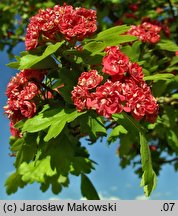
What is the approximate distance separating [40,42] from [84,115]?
0.73 metres

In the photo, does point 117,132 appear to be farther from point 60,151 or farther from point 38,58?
point 38,58

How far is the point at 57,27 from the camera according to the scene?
3586 millimetres

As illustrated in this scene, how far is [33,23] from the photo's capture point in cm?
367

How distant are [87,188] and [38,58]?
248 cm

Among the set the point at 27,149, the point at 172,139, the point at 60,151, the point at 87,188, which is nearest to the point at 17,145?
the point at 27,149

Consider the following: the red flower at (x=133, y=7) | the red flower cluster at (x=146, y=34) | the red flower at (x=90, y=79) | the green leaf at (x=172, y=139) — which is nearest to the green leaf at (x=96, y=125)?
the red flower at (x=90, y=79)

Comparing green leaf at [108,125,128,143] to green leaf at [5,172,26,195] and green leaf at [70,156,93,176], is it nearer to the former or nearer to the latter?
green leaf at [70,156,93,176]

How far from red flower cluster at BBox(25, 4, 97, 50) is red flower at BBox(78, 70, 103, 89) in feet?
1.22

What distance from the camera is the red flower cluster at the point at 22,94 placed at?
142 inches

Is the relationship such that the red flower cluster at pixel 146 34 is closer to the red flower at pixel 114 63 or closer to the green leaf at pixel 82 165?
the green leaf at pixel 82 165

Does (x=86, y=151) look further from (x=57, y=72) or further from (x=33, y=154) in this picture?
(x=57, y=72)

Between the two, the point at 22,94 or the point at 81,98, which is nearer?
the point at 81,98

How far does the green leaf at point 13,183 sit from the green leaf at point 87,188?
93cm

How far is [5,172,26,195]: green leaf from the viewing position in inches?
233
